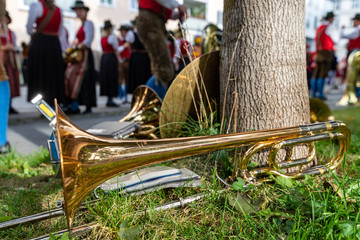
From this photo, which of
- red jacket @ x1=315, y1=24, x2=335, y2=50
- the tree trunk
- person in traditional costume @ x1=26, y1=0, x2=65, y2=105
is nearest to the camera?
the tree trunk

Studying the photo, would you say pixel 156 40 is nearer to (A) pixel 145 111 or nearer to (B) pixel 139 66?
(A) pixel 145 111

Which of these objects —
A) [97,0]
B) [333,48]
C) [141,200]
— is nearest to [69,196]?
[141,200]

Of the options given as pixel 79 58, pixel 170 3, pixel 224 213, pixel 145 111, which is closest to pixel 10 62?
pixel 79 58

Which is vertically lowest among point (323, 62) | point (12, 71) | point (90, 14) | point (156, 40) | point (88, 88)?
point (88, 88)

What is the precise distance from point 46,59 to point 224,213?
15.3ft

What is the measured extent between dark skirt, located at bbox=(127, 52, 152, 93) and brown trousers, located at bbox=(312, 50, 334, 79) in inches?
201

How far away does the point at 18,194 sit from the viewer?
1.85 meters

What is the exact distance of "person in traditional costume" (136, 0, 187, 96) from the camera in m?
3.69

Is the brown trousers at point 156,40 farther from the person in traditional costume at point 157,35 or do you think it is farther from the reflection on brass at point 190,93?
the reflection on brass at point 190,93

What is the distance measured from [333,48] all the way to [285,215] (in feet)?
Result: 27.7

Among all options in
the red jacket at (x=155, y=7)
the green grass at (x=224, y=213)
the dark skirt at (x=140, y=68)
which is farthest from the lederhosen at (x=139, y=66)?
the green grass at (x=224, y=213)

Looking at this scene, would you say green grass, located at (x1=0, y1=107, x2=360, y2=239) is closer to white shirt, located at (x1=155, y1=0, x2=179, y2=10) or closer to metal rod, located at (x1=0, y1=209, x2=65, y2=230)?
metal rod, located at (x1=0, y1=209, x2=65, y2=230)

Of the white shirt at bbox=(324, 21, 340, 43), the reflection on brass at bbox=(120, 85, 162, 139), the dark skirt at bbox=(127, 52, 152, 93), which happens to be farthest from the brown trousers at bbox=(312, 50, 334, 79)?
the reflection on brass at bbox=(120, 85, 162, 139)

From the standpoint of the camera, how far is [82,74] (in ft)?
19.5
